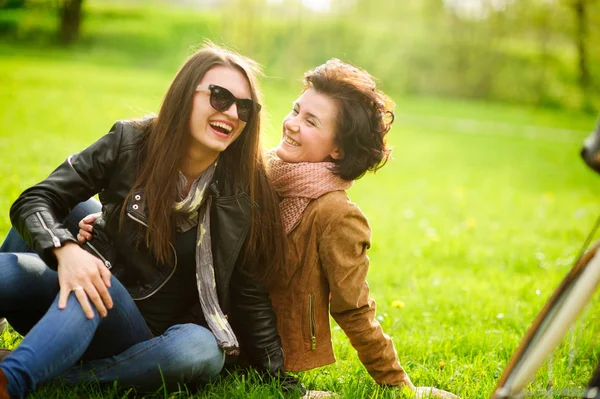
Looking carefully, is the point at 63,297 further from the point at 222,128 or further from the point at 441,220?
the point at 441,220

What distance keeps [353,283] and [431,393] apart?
59 cm

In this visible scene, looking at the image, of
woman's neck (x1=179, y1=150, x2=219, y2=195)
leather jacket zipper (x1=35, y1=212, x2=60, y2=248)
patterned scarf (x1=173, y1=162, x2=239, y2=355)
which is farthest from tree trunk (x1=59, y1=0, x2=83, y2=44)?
leather jacket zipper (x1=35, y1=212, x2=60, y2=248)

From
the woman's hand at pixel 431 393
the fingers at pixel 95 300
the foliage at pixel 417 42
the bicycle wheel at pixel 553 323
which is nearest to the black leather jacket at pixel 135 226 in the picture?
the fingers at pixel 95 300

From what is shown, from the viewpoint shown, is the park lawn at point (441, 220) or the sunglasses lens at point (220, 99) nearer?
the sunglasses lens at point (220, 99)

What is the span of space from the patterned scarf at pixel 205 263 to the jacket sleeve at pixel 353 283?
1.48 feet

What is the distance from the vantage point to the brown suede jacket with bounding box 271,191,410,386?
2.88 m

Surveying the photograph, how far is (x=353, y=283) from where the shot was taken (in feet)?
9.48

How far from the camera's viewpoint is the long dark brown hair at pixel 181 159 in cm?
275

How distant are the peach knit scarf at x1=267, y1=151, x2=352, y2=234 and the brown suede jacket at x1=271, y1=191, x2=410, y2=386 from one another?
3 cm

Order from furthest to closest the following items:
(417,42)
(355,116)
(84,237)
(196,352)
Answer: (417,42) → (355,116) → (84,237) → (196,352)

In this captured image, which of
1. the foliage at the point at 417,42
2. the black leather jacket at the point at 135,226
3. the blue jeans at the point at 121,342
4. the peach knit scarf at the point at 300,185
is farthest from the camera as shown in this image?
the foliage at the point at 417,42

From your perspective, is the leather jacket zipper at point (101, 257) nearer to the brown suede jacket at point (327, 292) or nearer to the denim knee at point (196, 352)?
the denim knee at point (196, 352)

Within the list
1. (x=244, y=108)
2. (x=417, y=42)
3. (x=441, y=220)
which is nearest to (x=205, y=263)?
(x=244, y=108)

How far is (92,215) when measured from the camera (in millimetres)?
2941
